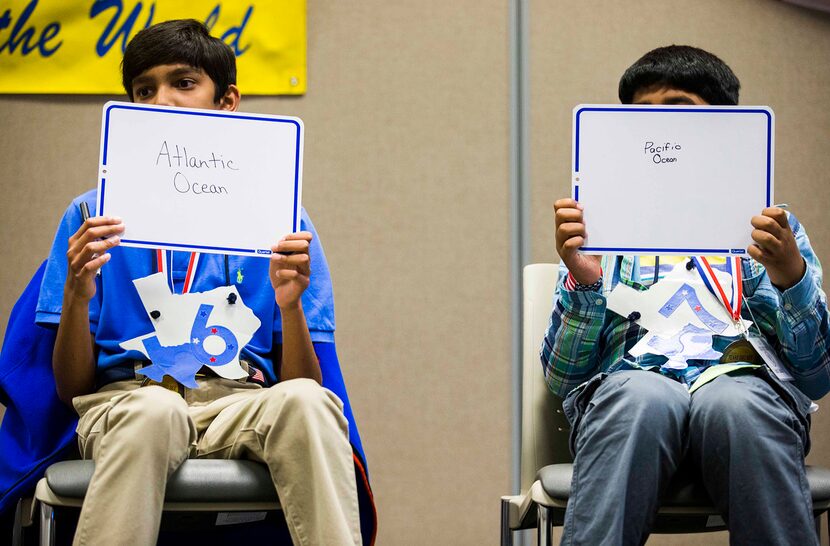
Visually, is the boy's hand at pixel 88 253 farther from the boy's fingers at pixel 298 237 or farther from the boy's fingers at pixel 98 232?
the boy's fingers at pixel 298 237

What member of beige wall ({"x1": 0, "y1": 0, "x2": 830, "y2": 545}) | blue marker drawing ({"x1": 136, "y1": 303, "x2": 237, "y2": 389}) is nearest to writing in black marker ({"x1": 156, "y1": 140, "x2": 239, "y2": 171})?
blue marker drawing ({"x1": 136, "y1": 303, "x2": 237, "y2": 389})

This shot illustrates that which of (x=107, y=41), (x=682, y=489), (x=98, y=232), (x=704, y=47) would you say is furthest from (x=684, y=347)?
(x=107, y=41)

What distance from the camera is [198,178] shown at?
1.87 m

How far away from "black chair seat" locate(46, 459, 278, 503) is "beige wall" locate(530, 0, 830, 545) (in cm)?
138

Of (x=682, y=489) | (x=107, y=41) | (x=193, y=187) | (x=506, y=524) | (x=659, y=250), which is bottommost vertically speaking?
(x=506, y=524)

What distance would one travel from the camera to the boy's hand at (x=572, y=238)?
6.06 feet

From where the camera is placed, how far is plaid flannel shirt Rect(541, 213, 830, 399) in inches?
73.4

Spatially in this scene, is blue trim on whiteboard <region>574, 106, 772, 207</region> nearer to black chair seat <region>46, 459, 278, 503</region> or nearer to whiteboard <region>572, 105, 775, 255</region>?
whiteboard <region>572, 105, 775, 255</region>

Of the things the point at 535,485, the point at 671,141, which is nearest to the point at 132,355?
the point at 535,485

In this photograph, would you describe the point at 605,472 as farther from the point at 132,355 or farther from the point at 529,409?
the point at 132,355

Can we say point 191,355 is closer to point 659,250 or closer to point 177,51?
point 177,51


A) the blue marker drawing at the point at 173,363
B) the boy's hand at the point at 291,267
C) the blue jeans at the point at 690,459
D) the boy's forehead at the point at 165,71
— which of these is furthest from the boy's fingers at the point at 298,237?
the blue jeans at the point at 690,459

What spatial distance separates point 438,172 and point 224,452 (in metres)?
1.33

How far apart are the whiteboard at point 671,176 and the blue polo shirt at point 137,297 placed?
529 millimetres
